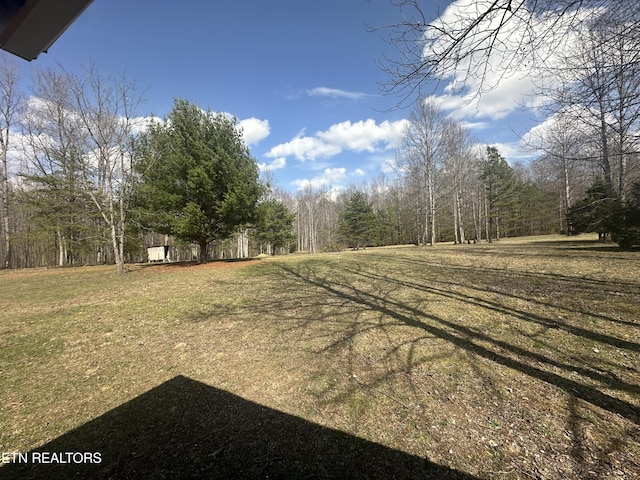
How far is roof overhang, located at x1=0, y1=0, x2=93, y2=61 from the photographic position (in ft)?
3.11

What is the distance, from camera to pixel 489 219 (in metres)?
31.5

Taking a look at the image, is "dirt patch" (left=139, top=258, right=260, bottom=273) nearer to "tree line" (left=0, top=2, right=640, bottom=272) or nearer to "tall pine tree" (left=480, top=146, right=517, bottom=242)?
"tree line" (left=0, top=2, right=640, bottom=272)

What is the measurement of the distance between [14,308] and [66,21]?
8.67m

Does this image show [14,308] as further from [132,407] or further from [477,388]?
[477,388]

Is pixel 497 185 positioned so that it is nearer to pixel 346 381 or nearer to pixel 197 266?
pixel 197 266

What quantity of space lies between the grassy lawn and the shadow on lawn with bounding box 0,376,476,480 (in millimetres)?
15

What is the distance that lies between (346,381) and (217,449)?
4.74 ft

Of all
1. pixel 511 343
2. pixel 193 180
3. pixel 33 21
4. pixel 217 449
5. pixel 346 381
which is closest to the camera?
pixel 33 21

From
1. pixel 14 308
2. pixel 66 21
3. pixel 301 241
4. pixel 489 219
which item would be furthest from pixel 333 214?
pixel 66 21

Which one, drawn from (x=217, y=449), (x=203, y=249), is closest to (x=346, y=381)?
(x=217, y=449)

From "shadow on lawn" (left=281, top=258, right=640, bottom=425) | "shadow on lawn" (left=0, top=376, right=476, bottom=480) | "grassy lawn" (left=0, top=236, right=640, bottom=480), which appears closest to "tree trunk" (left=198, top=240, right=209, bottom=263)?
"grassy lawn" (left=0, top=236, right=640, bottom=480)

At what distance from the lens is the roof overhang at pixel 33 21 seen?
A: 0.95 m

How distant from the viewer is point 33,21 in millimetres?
989

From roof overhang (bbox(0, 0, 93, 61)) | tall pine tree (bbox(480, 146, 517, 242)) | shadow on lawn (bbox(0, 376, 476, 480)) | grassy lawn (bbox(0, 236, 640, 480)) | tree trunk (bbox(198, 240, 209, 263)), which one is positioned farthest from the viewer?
tall pine tree (bbox(480, 146, 517, 242))
